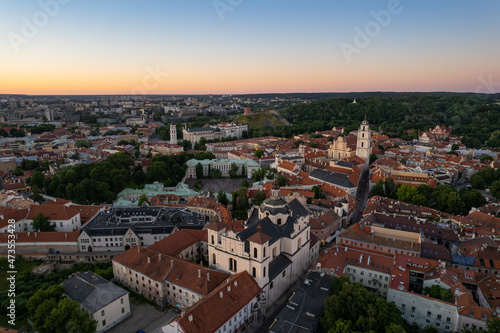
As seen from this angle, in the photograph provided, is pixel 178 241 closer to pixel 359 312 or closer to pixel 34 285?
pixel 34 285

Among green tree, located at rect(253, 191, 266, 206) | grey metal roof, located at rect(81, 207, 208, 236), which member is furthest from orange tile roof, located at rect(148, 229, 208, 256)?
green tree, located at rect(253, 191, 266, 206)

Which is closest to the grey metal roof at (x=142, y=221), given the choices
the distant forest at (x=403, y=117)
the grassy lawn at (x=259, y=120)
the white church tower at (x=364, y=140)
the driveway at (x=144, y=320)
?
the driveway at (x=144, y=320)

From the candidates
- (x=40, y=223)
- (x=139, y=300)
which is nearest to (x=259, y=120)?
(x=40, y=223)

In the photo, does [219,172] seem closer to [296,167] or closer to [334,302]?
[296,167]

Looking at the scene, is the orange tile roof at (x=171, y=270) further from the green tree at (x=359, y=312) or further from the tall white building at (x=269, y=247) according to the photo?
the green tree at (x=359, y=312)

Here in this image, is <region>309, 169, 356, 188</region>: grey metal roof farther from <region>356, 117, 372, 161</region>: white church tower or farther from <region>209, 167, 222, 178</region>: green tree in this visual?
<region>209, 167, 222, 178</region>: green tree

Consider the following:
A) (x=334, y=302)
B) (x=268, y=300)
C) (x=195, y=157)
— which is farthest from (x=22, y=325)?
(x=195, y=157)
